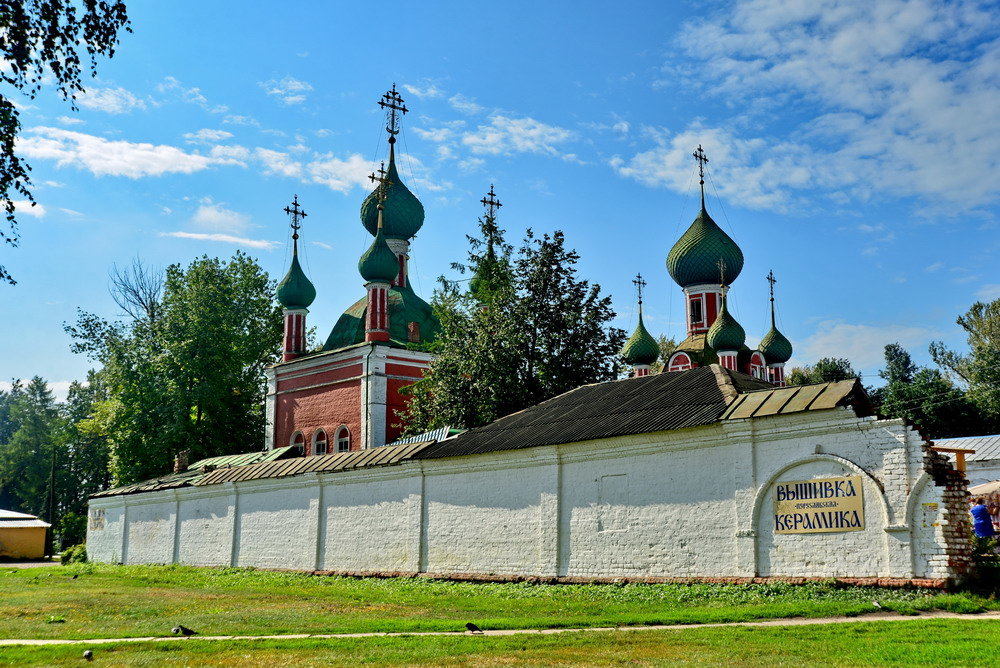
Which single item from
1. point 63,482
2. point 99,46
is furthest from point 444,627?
point 63,482

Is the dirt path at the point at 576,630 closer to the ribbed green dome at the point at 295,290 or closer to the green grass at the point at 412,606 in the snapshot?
the green grass at the point at 412,606

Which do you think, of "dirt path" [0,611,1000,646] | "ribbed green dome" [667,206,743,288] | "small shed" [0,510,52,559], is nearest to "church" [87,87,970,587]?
"dirt path" [0,611,1000,646]

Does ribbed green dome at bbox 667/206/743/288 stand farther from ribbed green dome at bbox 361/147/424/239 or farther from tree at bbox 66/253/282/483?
tree at bbox 66/253/282/483

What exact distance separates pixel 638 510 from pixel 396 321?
77.3 ft

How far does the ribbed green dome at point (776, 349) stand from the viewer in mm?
43500

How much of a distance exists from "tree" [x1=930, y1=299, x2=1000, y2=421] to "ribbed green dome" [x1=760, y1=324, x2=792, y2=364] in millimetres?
10292

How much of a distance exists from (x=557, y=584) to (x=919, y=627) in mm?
7158

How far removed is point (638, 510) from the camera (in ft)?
48.2

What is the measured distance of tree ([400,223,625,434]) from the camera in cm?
2831

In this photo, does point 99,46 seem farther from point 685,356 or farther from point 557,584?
point 685,356

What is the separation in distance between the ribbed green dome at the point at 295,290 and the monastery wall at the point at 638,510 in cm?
1886

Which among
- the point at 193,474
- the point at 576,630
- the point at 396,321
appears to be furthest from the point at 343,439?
Result: the point at 576,630

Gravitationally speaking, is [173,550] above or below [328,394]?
below

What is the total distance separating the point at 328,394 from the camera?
3644cm
